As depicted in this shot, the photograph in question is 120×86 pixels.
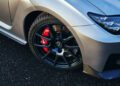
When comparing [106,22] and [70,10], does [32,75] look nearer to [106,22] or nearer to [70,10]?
[70,10]

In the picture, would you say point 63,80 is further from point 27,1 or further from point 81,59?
point 27,1

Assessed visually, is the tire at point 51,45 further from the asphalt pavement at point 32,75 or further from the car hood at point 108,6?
the car hood at point 108,6

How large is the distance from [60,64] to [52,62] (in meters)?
0.11

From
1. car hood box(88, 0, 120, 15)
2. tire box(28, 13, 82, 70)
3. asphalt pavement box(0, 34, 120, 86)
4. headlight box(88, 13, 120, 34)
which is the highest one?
car hood box(88, 0, 120, 15)

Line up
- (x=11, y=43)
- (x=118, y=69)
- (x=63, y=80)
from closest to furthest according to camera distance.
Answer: (x=118, y=69)
(x=63, y=80)
(x=11, y=43)

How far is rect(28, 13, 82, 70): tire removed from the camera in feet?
11.8

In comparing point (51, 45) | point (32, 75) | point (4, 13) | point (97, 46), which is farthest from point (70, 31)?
point (4, 13)

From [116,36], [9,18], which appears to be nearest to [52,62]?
[9,18]

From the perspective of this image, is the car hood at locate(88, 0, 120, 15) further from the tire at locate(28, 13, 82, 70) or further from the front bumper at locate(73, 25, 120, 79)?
the tire at locate(28, 13, 82, 70)

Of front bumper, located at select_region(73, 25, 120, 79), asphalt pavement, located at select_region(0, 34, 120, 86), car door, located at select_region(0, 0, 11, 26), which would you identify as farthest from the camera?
car door, located at select_region(0, 0, 11, 26)

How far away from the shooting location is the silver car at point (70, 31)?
10.6ft

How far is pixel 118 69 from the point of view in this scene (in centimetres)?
354

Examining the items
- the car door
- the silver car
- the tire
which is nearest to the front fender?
the silver car

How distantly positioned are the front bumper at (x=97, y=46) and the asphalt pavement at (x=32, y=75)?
0.35 metres
